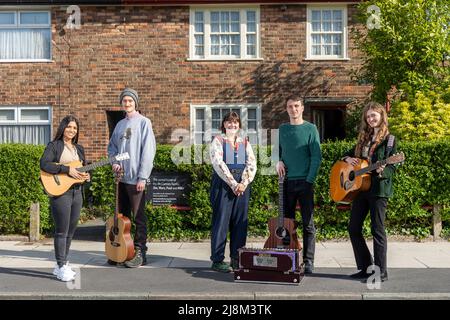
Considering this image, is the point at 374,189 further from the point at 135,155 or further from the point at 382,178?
the point at 135,155

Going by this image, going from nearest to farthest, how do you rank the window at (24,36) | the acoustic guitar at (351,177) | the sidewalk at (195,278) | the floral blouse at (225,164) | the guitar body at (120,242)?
the sidewalk at (195,278) < the acoustic guitar at (351,177) < the floral blouse at (225,164) < the guitar body at (120,242) < the window at (24,36)

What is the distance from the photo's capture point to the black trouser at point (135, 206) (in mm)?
7836

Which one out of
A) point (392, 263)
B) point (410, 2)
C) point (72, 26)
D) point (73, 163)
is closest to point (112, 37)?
point (72, 26)

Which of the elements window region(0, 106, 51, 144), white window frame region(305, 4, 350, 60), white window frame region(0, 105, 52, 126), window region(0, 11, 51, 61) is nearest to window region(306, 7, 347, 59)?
white window frame region(305, 4, 350, 60)

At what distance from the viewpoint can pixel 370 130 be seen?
23.1ft

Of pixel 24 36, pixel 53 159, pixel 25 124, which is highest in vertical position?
pixel 24 36

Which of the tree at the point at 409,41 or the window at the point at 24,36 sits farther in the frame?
the window at the point at 24,36

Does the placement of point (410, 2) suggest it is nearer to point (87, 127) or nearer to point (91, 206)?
point (91, 206)

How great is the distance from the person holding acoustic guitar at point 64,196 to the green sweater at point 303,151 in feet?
8.03

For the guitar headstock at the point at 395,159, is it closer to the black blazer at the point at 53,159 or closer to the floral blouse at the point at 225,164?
the floral blouse at the point at 225,164

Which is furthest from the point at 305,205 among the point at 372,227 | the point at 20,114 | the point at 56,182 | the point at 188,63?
the point at 20,114

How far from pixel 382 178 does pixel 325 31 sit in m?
9.72

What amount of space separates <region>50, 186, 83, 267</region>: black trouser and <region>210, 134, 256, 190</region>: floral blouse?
1693 millimetres

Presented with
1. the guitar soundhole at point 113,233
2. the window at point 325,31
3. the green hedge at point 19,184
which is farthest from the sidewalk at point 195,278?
the window at point 325,31
